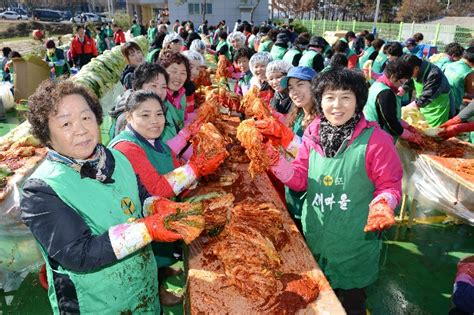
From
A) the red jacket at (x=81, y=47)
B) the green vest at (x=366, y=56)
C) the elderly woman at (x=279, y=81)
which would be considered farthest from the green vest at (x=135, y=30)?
the elderly woman at (x=279, y=81)

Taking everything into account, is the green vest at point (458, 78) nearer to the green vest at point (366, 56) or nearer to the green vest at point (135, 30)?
the green vest at point (366, 56)

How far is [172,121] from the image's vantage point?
3521 millimetres

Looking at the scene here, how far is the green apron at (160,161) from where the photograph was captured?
8.18ft

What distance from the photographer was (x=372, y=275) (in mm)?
2496

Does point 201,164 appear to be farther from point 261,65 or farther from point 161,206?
point 261,65

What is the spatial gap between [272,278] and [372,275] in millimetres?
938

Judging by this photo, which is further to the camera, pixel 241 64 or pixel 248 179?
pixel 241 64

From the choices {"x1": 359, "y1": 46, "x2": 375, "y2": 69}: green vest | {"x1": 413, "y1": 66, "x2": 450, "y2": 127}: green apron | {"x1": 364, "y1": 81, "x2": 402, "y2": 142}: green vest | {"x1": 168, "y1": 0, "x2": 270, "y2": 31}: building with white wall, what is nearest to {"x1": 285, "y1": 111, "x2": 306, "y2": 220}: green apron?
{"x1": 364, "y1": 81, "x2": 402, "y2": 142}: green vest

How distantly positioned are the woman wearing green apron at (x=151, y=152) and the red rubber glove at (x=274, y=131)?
45 centimetres

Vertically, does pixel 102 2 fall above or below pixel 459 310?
above

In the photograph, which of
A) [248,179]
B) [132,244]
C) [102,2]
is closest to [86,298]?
[132,244]

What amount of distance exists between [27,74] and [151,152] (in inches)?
329

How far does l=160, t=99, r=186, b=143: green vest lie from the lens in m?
3.36

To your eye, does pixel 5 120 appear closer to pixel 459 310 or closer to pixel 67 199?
pixel 67 199
